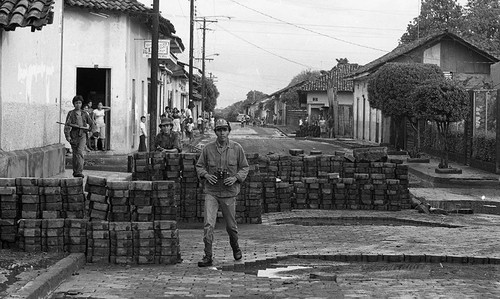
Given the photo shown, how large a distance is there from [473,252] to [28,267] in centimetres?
586

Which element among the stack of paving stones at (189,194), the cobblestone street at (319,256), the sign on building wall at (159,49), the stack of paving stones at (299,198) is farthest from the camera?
the sign on building wall at (159,49)

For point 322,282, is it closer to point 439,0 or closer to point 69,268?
point 69,268

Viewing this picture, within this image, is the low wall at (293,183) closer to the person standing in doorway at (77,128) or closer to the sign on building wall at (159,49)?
the person standing in doorway at (77,128)

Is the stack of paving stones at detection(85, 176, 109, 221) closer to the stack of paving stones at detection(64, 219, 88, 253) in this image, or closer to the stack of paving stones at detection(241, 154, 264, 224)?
the stack of paving stones at detection(64, 219, 88, 253)

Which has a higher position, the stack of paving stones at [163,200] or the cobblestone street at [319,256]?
the stack of paving stones at [163,200]

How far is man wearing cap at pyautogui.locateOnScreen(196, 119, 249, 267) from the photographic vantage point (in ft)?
38.0

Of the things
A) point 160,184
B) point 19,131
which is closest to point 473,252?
point 160,184

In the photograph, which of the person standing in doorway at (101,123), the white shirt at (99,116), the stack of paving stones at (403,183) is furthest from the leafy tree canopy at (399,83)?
the stack of paving stones at (403,183)

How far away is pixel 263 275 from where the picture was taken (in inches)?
429

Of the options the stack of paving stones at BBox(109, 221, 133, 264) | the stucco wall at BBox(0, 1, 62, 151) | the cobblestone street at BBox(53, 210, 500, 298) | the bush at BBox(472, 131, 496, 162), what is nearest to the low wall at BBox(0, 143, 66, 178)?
the stucco wall at BBox(0, 1, 62, 151)

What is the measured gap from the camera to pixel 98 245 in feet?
36.6

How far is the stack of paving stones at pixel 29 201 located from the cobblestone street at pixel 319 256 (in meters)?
0.99

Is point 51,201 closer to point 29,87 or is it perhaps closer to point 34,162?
point 34,162

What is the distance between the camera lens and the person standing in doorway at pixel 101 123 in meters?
30.2
